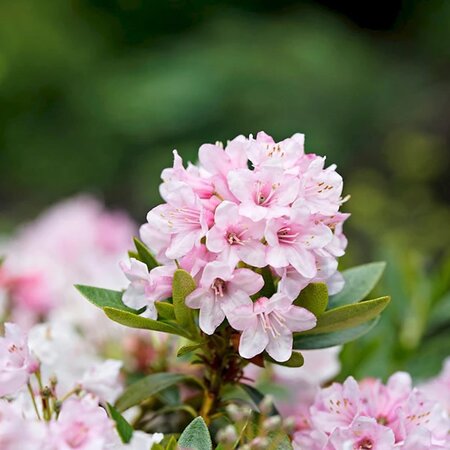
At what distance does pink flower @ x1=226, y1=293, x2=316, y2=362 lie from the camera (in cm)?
91

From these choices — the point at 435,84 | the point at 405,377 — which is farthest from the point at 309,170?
the point at 435,84

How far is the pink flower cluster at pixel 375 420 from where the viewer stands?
905 millimetres

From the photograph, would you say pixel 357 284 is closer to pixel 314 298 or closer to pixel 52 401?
pixel 314 298

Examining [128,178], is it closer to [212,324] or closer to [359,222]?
[359,222]

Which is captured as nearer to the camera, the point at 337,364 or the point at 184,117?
the point at 337,364

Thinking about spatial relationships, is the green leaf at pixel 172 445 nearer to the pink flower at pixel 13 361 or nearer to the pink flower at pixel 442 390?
the pink flower at pixel 13 361

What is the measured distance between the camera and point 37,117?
5.15 meters

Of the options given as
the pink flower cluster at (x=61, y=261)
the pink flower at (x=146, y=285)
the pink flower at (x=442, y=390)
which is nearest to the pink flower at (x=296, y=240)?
the pink flower at (x=146, y=285)

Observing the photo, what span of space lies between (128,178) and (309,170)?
3.98 metres

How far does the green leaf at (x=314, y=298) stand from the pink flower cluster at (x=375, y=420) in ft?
0.26

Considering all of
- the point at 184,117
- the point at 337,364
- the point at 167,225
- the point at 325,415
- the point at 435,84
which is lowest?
the point at 184,117

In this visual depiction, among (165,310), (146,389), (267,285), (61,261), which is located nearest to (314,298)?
(267,285)

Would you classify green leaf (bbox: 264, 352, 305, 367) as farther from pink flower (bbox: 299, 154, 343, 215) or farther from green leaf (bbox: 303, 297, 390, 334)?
pink flower (bbox: 299, 154, 343, 215)

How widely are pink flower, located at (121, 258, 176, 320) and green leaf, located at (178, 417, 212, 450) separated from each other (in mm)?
128
